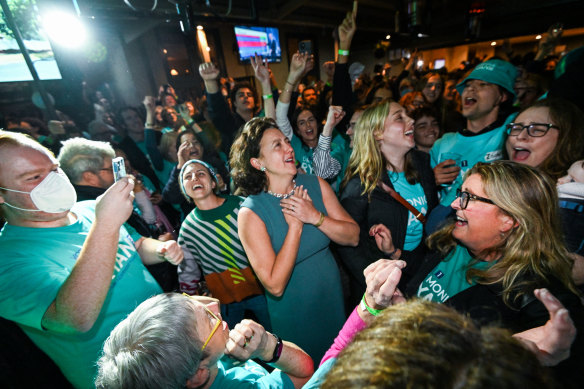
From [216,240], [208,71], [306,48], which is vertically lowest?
[216,240]

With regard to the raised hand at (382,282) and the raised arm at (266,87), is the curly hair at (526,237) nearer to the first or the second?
the raised hand at (382,282)

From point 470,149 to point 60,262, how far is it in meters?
3.41

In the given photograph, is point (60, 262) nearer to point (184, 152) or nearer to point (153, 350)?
point (153, 350)

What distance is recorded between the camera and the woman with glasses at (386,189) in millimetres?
2037

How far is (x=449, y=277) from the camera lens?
141 cm

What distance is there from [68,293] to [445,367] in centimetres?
140

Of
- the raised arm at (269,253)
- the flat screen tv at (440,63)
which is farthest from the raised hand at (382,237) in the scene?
the flat screen tv at (440,63)

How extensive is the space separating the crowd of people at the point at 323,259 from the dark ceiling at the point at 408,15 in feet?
10.8

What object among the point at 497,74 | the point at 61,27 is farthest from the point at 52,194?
the point at 61,27

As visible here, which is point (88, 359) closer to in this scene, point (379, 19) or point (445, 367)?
point (445, 367)

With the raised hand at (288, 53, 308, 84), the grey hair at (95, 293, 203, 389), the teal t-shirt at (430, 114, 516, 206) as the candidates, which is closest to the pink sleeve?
the grey hair at (95, 293, 203, 389)

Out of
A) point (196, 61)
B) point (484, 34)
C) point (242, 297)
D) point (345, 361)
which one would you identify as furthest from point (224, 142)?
point (484, 34)

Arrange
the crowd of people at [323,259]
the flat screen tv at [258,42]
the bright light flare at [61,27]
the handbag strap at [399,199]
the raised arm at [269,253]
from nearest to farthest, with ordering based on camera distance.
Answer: the crowd of people at [323,259] < the raised arm at [269,253] < the handbag strap at [399,199] < the bright light flare at [61,27] < the flat screen tv at [258,42]

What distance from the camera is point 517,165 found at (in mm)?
1287
